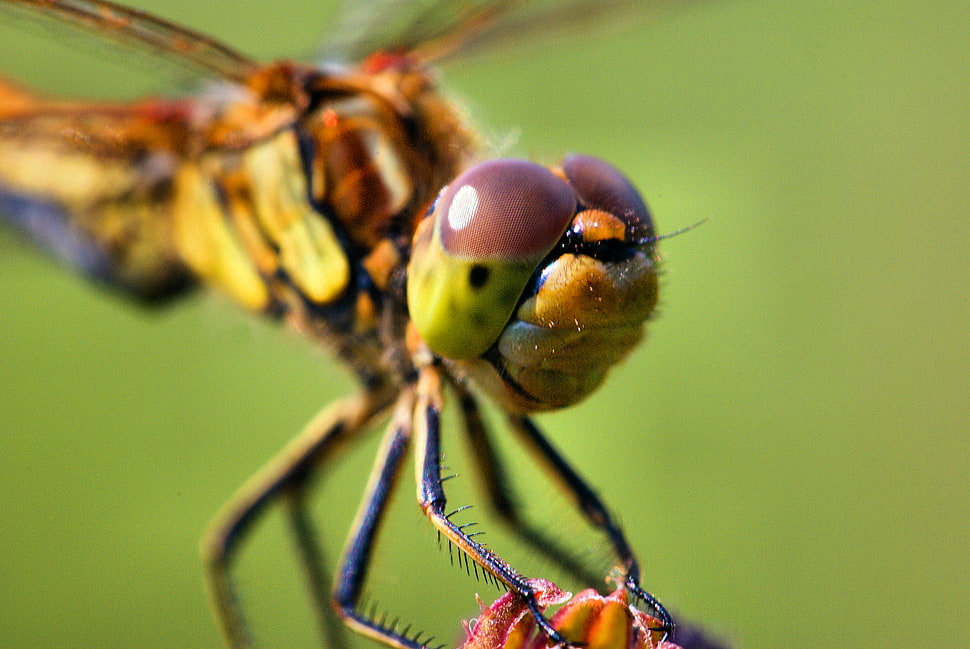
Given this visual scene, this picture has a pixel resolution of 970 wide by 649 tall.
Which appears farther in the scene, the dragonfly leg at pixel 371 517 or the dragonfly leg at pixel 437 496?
the dragonfly leg at pixel 371 517

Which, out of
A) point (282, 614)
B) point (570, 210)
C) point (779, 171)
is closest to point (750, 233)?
point (779, 171)

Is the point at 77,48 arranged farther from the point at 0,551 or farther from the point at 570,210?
the point at 0,551

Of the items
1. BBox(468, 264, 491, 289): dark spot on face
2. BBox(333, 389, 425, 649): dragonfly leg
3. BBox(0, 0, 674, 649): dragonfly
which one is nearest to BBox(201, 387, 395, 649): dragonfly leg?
BBox(0, 0, 674, 649): dragonfly

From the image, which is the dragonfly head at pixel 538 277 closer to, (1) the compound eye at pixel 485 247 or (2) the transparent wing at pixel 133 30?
(1) the compound eye at pixel 485 247

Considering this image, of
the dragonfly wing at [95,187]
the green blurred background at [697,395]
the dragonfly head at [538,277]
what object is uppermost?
the dragonfly wing at [95,187]

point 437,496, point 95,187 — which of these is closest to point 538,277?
point 437,496

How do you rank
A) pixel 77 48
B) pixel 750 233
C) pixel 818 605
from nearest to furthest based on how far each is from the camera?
pixel 77 48, pixel 818 605, pixel 750 233

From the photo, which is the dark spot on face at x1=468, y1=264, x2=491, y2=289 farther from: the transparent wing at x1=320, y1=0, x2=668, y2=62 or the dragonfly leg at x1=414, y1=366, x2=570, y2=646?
the transparent wing at x1=320, y1=0, x2=668, y2=62

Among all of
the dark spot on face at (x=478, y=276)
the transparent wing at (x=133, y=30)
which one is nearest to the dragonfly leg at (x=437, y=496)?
the dark spot on face at (x=478, y=276)
